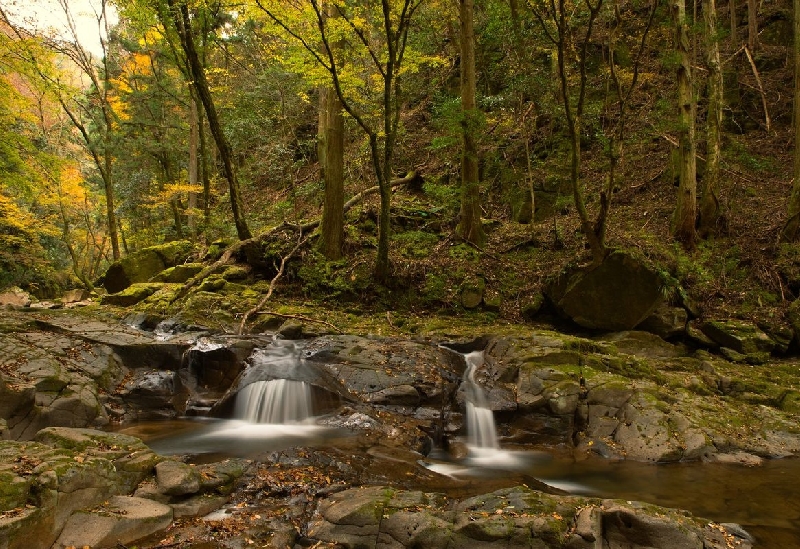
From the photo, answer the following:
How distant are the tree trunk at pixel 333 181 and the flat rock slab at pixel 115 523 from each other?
884cm

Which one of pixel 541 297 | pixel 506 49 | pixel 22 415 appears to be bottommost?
pixel 22 415

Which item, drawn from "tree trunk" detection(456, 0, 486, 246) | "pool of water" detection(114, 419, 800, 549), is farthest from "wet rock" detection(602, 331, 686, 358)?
"tree trunk" detection(456, 0, 486, 246)

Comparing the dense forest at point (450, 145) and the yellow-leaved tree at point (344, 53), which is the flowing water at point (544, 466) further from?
the yellow-leaved tree at point (344, 53)

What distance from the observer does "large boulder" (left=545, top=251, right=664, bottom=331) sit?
32.1 ft

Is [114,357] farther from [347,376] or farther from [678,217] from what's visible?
[678,217]

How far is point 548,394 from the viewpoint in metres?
7.29

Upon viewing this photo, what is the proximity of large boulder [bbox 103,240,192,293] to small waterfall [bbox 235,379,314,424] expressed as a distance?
9.54 m

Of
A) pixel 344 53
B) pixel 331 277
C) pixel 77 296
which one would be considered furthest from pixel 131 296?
pixel 344 53

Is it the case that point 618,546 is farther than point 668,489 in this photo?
No

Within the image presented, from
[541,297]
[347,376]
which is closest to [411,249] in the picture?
[541,297]

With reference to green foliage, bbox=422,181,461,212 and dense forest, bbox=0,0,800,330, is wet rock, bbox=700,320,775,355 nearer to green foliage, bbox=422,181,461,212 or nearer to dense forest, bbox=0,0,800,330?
dense forest, bbox=0,0,800,330

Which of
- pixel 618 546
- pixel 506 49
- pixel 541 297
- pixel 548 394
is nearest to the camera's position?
pixel 618 546

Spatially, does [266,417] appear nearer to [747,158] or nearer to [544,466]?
[544,466]

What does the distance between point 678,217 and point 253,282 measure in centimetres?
1126
